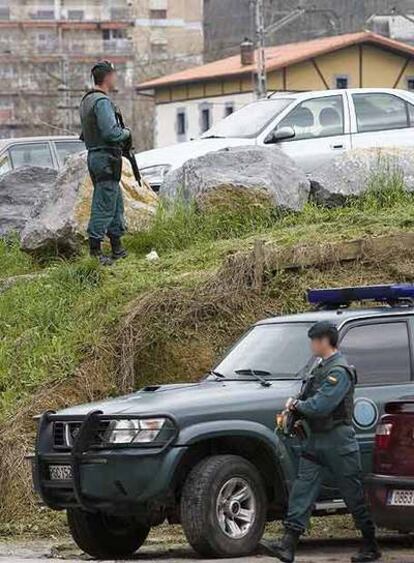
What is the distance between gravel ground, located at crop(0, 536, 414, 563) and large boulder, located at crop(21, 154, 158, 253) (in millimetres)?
5384

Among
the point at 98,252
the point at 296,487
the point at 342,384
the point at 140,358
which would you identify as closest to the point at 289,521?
the point at 296,487

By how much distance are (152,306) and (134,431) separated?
3.75 m

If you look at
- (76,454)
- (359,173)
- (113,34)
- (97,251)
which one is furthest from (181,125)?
(76,454)

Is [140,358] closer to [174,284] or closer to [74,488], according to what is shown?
[174,284]

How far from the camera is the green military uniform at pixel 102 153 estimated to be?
15.8m

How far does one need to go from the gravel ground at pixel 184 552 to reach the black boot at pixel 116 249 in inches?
177

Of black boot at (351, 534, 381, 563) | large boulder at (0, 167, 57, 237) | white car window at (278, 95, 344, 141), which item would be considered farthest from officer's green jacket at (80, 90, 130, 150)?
black boot at (351, 534, 381, 563)

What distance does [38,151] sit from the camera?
23.5 m

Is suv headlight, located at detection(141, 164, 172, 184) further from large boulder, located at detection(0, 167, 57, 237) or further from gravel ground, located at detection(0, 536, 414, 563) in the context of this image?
gravel ground, located at detection(0, 536, 414, 563)

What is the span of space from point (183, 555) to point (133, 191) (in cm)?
724

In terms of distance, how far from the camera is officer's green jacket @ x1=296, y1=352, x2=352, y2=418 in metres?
10.5

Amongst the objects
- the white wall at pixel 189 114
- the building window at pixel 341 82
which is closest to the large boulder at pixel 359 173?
the building window at pixel 341 82

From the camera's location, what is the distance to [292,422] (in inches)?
417

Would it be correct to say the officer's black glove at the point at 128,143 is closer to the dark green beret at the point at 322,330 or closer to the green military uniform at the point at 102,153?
the green military uniform at the point at 102,153
